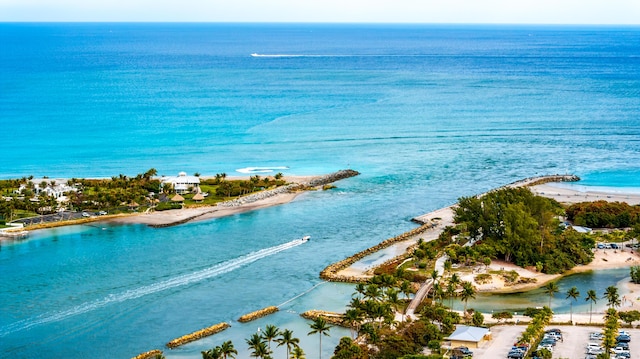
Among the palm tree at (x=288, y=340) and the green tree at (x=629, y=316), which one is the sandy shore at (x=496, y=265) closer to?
the green tree at (x=629, y=316)

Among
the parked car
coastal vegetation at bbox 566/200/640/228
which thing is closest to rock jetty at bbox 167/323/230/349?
the parked car

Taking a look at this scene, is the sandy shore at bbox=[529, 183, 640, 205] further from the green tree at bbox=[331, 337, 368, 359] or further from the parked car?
the green tree at bbox=[331, 337, 368, 359]

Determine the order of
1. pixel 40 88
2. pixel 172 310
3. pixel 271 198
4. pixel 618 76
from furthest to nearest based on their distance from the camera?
pixel 618 76 → pixel 40 88 → pixel 271 198 → pixel 172 310

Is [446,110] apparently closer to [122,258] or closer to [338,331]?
[122,258]

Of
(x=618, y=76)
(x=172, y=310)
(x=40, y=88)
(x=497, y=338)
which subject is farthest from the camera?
(x=618, y=76)

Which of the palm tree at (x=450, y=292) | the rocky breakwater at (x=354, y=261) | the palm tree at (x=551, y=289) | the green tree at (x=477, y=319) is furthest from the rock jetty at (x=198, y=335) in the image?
the palm tree at (x=551, y=289)

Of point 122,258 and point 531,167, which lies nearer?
point 122,258

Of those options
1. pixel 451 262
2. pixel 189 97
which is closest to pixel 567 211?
pixel 451 262
